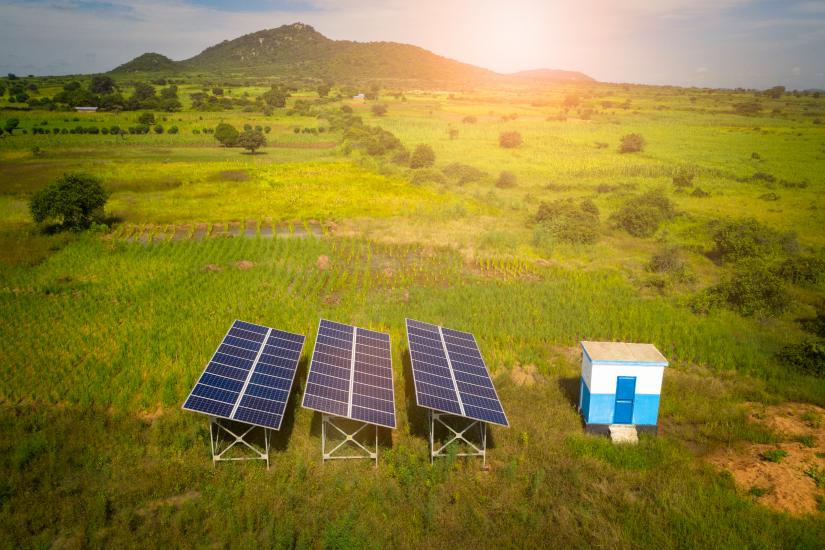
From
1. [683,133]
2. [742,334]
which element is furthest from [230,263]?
[683,133]

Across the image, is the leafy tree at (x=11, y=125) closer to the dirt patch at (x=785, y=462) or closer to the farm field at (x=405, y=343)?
the farm field at (x=405, y=343)

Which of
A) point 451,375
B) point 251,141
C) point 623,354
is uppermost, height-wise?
point 251,141

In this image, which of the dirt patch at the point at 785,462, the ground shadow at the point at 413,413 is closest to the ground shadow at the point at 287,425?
the ground shadow at the point at 413,413

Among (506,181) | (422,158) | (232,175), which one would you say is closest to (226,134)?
(232,175)

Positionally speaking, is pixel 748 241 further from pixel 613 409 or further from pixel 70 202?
pixel 70 202

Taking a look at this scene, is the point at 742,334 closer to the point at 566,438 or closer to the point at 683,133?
the point at 566,438

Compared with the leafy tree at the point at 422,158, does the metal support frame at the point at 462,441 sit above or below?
below

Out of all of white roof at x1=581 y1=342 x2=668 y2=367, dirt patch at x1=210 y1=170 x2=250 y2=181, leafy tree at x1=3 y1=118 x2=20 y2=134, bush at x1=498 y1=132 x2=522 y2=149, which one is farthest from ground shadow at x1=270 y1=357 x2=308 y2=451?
leafy tree at x1=3 y1=118 x2=20 y2=134
